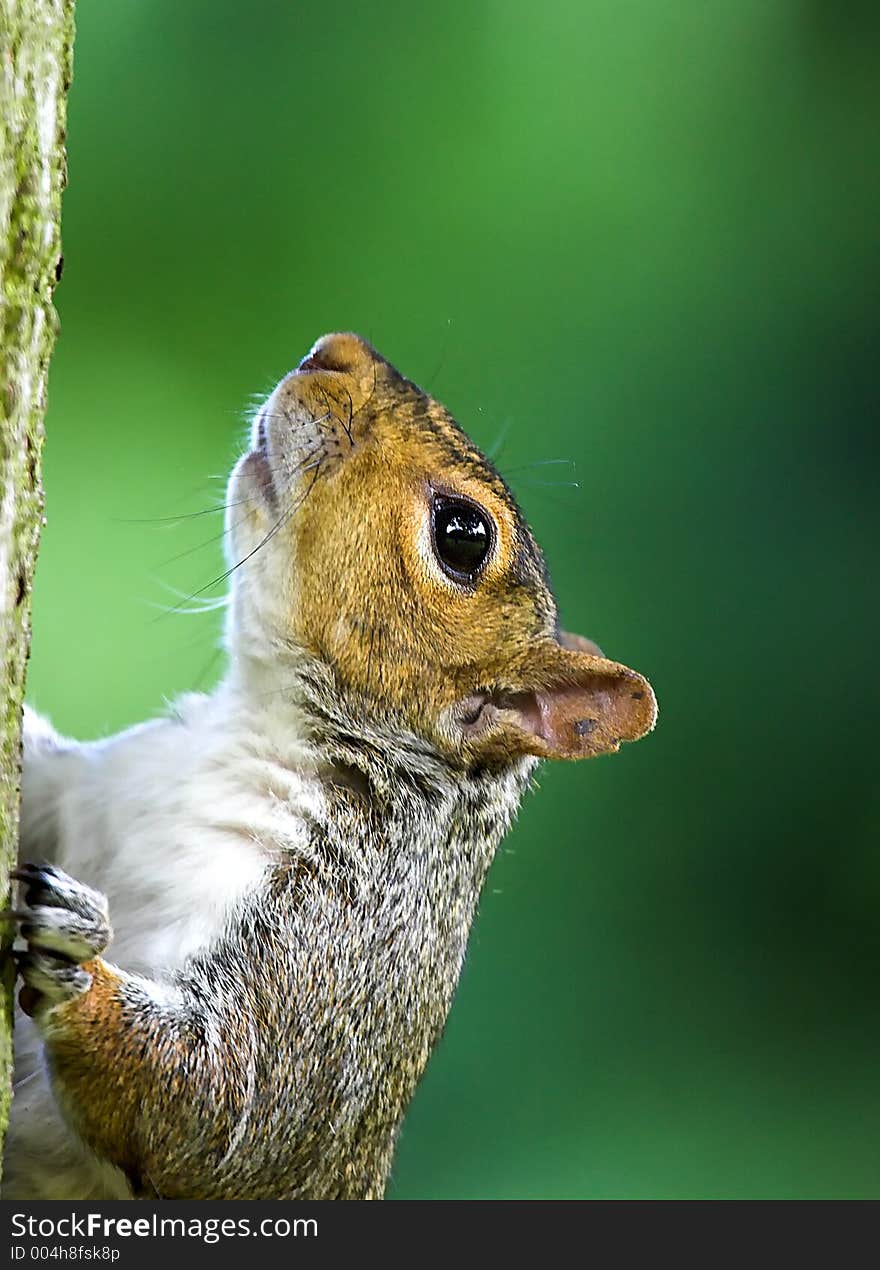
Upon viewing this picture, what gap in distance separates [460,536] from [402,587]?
0.13m

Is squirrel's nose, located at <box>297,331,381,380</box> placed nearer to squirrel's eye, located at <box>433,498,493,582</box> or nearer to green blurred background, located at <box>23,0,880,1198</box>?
Answer: squirrel's eye, located at <box>433,498,493,582</box>

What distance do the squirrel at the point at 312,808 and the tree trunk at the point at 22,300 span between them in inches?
12.7

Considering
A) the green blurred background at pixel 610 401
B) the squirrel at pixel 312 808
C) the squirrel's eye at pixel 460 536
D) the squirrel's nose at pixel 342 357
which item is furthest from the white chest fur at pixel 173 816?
the green blurred background at pixel 610 401

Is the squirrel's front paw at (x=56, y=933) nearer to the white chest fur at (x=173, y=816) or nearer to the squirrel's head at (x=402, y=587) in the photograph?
the white chest fur at (x=173, y=816)

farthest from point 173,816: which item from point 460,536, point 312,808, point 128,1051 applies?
point 460,536

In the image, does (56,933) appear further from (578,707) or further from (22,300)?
(578,707)

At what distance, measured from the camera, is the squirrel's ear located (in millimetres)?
1982

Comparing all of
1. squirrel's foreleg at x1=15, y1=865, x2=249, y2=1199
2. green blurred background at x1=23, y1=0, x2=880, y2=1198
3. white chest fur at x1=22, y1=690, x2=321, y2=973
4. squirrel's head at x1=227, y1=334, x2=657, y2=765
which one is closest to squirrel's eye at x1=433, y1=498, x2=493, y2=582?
squirrel's head at x1=227, y1=334, x2=657, y2=765

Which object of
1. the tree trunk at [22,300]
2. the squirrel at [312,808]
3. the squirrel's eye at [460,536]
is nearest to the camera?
the tree trunk at [22,300]

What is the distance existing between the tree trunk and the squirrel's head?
0.60 metres

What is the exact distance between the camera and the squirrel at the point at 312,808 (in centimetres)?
174

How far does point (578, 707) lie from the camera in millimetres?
2047

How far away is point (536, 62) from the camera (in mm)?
4520
